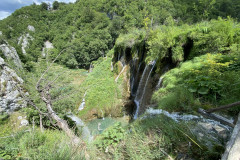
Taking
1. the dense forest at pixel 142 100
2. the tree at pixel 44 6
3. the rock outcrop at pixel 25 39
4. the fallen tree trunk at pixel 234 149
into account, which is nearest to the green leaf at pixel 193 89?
the dense forest at pixel 142 100

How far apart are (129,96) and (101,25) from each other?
98.3ft

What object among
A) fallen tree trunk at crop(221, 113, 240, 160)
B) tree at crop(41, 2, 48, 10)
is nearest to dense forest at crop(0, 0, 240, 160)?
fallen tree trunk at crop(221, 113, 240, 160)

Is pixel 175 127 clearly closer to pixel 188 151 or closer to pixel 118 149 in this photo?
pixel 188 151

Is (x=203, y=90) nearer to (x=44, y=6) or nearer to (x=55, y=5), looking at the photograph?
(x=44, y=6)

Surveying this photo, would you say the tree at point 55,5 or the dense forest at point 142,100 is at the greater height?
the tree at point 55,5

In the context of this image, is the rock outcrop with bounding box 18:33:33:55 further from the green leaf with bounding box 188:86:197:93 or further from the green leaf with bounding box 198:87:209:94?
the green leaf with bounding box 198:87:209:94

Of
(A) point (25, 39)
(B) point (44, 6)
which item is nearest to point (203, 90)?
(A) point (25, 39)

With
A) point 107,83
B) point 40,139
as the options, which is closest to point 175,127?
point 40,139

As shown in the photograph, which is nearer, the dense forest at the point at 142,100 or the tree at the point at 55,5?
the dense forest at the point at 142,100

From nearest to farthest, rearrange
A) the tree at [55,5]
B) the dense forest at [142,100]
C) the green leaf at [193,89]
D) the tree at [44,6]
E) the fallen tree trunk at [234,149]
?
the fallen tree trunk at [234,149] < the dense forest at [142,100] < the green leaf at [193,89] < the tree at [44,6] < the tree at [55,5]

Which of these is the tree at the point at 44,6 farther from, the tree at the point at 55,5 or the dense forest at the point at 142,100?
the dense forest at the point at 142,100

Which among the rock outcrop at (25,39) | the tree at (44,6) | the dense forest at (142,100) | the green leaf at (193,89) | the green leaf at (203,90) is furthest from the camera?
the tree at (44,6)

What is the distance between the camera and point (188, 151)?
5.65 ft

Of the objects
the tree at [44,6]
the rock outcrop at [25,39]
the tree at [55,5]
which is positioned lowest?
the rock outcrop at [25,39]
